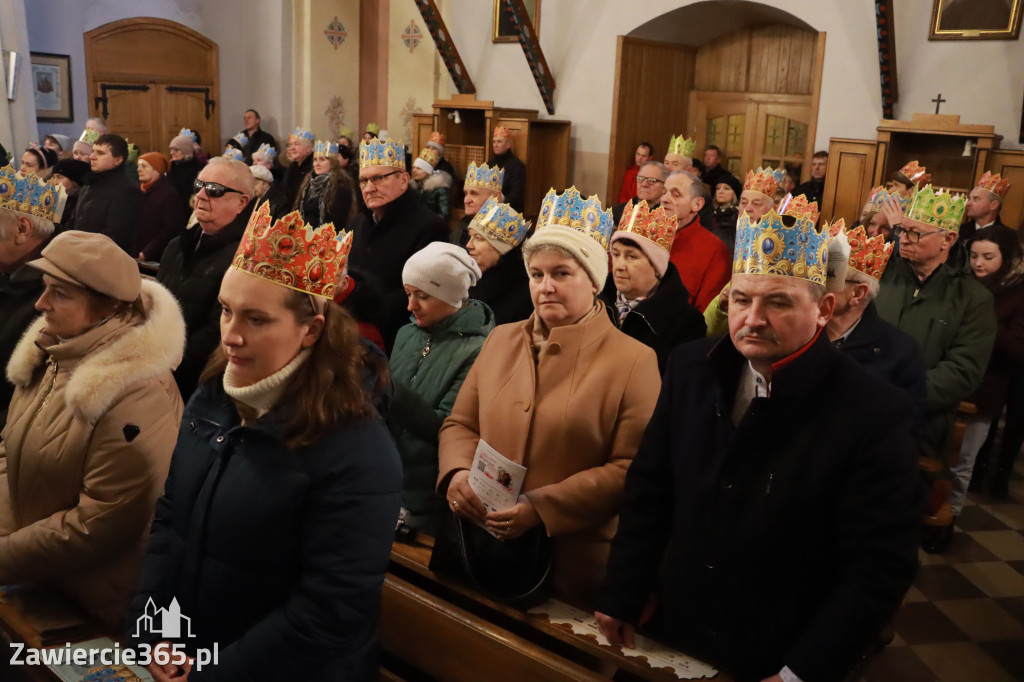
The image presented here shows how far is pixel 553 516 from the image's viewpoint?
225 centimetres

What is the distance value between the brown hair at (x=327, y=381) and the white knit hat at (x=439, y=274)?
95cm

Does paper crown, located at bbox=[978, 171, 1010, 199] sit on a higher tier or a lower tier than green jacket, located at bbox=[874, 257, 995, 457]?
higher

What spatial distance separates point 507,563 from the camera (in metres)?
2.33

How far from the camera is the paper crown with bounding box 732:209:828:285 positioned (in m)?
2.02

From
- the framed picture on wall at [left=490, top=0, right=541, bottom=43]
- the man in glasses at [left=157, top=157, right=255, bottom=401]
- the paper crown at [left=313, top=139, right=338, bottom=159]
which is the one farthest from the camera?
the framed picture on wall at [left=490, top=0, right=541, bottom=43]

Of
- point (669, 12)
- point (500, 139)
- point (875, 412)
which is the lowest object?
point (875, 412)

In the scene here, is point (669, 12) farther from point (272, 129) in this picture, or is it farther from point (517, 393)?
point (517, 393)

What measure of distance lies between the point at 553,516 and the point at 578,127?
31.1 feet

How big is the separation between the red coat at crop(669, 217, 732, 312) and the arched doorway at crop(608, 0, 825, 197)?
5.56 m

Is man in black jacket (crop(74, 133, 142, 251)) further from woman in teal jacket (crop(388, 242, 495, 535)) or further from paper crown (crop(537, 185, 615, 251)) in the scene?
paper crown (crop(537, 185, 615, 251))

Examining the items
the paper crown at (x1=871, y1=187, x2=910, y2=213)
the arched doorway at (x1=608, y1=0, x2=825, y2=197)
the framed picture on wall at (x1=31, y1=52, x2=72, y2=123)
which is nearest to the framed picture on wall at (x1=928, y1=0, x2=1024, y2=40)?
the arched doorway at (x1=608, y1=0, x2=825, y2=197)

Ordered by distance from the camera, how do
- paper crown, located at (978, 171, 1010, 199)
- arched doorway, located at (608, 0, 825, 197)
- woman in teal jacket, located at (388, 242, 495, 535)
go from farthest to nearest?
arched doorway, located at (608, 0, 825, 197) → paper crown, located at (978, 171, 1010, 199) → woman in teal jacket, located at (388, 242, 495, 535)

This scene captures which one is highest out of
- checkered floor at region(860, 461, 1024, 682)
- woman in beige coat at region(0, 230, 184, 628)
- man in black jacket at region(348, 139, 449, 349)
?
man in black jacket at region(348, 139, 449, 349)

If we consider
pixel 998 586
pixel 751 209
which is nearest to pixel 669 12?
pixel 751 209
